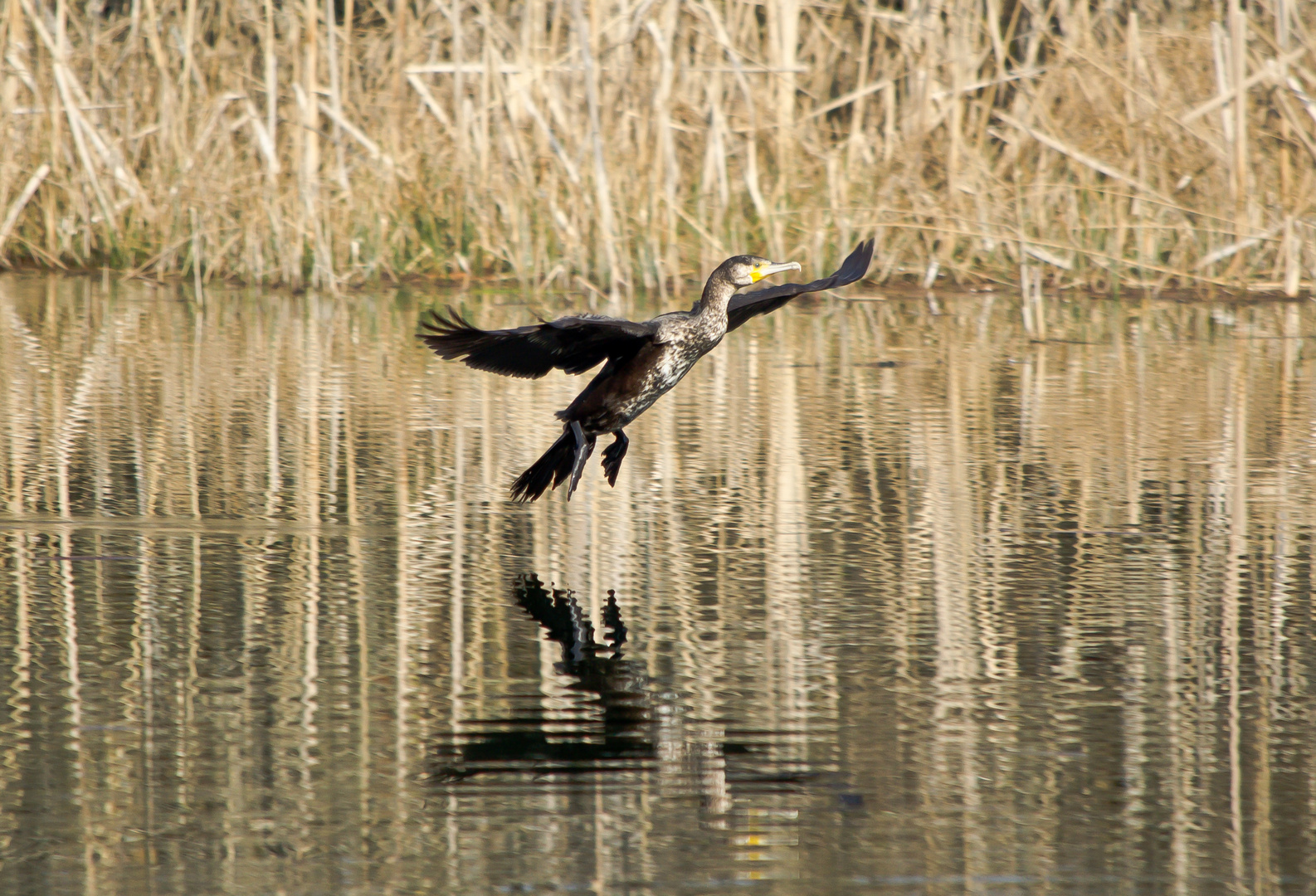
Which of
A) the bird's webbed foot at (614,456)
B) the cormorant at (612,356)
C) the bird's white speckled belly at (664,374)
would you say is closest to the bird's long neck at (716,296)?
the cormorant at (612,356)

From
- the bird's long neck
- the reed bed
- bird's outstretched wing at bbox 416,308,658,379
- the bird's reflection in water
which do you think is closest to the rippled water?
the bird's reflection in water

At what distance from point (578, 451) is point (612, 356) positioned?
1.23 ft

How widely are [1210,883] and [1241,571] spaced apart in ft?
6.63

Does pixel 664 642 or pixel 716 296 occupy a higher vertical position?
pixel 716 296

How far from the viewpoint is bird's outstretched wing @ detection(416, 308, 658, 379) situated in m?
4.58

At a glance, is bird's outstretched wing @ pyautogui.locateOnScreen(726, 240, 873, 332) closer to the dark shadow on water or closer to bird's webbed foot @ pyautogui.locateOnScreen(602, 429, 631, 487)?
bird's webbed foot @ pyautogui.locateOnScreen(602, 429, 631, 487)

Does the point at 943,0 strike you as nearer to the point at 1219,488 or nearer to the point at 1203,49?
the point at 1203,49

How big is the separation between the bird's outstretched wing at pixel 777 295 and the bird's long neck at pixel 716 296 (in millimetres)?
54

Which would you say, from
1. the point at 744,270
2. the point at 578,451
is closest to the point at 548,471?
the point at 578,451

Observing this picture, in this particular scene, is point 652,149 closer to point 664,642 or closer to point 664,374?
point 664,374

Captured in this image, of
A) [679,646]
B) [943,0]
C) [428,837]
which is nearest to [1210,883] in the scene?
[428,837]

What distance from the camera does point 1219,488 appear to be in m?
5.39

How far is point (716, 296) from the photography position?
5.30 m

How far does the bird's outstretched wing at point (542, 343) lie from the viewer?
458cm
